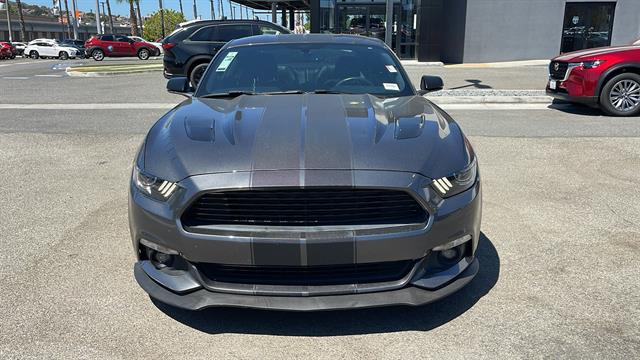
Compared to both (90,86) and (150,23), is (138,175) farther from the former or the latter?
(150,23)

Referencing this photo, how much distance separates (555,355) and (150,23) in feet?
304

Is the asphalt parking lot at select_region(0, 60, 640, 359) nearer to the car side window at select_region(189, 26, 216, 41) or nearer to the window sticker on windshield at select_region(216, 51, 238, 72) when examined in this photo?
the window sticker on windshield at select_region(216, 51, 238, 72)

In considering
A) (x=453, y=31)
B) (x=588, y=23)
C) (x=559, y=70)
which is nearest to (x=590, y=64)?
(x=559, y=70)

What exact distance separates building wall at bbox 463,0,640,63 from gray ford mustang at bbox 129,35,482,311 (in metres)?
20.3

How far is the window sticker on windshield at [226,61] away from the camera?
435 centimetres

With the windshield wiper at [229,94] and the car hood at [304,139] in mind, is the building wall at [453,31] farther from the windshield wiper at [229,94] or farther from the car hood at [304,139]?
the car hood at [304,139]

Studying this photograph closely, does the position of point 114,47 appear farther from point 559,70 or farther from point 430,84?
point 430,84

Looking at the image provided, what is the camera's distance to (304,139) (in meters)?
2.78

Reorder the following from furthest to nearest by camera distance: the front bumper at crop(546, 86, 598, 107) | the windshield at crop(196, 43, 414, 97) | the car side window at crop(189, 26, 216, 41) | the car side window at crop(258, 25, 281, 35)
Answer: the car side window at crop(258, 25, 281, 35) < the car side window at crop(189, 26, 216, 41) < the front bumper at crop(546, 86, 598, 107) < the windshield at crop(196, 43, 414, 97)

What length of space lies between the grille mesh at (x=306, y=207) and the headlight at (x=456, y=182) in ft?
0.54

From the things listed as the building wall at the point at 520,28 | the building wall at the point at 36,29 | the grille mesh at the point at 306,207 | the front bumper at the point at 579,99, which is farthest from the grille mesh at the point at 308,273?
the building wall at the point at 36,29

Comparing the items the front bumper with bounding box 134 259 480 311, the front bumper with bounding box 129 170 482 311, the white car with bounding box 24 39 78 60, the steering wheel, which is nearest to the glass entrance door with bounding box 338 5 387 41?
the steering wheel

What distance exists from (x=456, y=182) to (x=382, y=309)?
0.86m

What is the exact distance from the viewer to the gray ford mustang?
97.9 inches
